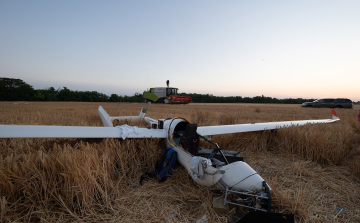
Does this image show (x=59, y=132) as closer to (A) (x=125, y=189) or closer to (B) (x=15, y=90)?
(A) (x=125, y=189)

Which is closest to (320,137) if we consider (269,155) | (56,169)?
(269,155)

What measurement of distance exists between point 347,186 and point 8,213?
16.1 feet

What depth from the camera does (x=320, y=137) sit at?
4.14 m

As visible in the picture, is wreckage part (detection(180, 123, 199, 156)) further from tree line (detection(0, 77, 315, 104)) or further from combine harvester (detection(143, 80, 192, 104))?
tree line (detection(0, 77, 315, 104))

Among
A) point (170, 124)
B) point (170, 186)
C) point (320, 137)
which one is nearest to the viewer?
point (170, 186)

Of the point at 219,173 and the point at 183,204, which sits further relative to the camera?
the point at 183,204

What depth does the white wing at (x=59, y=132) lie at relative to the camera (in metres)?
2.73

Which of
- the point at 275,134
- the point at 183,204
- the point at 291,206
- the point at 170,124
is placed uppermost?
the point at 170,124

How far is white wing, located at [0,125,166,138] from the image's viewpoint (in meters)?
2.73

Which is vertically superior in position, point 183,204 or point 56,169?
point 56,169

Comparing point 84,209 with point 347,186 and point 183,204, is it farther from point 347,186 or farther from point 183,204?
point 347,186

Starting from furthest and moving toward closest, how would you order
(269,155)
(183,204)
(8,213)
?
1. (269,155)
2. (183,204)
3. (8,213)

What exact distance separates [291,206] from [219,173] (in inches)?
38.5

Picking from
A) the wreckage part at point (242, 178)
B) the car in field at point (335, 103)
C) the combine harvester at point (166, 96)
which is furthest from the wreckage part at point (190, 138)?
the car in field at point (335, 103)
